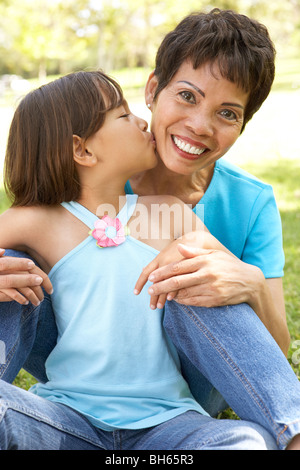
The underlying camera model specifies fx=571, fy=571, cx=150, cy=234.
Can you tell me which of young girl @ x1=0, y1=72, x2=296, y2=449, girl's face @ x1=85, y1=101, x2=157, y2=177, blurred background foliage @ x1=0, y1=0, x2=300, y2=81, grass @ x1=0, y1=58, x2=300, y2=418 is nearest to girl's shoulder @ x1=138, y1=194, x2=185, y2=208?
young girl @ x1=0, y1=72, x2=296, y2=449

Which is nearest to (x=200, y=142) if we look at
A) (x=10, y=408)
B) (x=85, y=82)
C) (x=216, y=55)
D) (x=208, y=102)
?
(x=208, y=102)

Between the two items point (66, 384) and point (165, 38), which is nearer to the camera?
point (66, 384)

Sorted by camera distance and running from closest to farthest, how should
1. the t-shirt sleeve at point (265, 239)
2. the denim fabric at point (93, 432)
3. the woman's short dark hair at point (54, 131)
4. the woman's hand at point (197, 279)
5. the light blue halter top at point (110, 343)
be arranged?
the denim fabric at point (93, 432) < the woman's hand at point (197, 279) < the light blue halter top at point (110, 343) < the woman's short dark hair at point (54, 131) < the t-shirt sleeve at point (265, 239)

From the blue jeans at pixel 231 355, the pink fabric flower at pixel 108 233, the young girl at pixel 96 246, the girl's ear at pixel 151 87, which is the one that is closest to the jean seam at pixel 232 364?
the blue jeans at pixel 231 355

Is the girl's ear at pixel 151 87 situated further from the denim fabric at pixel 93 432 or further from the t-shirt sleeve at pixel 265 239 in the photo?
the denim fabric at pixel 93 432

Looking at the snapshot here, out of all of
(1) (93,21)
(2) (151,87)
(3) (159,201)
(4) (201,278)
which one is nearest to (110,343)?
(4) (201,278)

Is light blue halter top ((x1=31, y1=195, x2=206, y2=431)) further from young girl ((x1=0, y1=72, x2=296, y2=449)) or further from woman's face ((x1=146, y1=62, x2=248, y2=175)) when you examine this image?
woman's face ((x1=146, y1=62, x2=248, y2=175))

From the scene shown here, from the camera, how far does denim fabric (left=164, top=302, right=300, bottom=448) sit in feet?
5.56

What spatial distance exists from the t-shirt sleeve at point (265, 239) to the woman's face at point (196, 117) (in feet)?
1.13

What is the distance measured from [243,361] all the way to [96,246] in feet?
2.15

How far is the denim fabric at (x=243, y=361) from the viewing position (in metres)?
1.69
